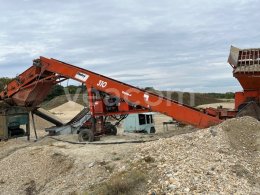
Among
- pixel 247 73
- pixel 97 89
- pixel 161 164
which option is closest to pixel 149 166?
pixel 161 164

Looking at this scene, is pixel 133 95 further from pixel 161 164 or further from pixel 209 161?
pixel 209 161

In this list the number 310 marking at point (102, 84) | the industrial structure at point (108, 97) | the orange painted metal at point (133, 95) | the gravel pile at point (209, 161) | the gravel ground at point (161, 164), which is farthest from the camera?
the number 310 marking at point (102, 84)

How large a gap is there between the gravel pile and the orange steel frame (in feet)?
6.41

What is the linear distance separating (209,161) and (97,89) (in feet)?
21.5

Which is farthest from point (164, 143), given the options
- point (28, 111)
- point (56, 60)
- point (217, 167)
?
point (28, 111)

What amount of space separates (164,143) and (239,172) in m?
2.77

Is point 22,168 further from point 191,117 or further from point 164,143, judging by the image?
point 191,117

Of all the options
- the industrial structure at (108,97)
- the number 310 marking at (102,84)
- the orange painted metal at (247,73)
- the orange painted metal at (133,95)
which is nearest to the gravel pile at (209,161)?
the orange painted metal at (247,73)

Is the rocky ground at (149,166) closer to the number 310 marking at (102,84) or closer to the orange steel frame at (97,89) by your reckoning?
the orange steel frame at (97,89)

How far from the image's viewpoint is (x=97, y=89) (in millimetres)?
15633

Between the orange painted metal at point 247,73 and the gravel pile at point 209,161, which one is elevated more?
the orange painted metal at point 247,73

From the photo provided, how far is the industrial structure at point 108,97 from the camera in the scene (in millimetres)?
13469

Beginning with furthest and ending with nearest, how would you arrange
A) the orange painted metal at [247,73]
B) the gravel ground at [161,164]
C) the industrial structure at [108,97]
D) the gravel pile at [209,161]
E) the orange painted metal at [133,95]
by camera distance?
1. the orange painted metal at [133,95]
2. the industrial structure at [108,97]
3. the orange painted metal at [247,73]
4. the gravel ground at [161,164]
5. the gravel pile at [209,161]

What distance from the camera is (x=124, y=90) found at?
1509 centimetres
